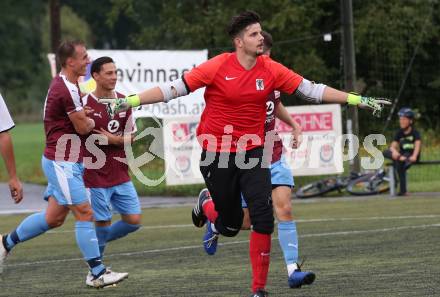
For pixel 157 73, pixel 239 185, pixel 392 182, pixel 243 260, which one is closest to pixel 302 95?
pixel 239 185

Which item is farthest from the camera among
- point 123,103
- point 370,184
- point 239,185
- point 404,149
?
point 370,184

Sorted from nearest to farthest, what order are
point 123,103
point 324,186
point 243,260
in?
point 123,103 < point 243,260 < point 324,186

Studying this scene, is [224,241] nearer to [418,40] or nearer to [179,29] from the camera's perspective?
[418,40]

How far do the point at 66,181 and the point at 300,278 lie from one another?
225 cm

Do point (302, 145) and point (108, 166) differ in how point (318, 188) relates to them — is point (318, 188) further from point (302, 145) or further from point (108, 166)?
point (108, 166)

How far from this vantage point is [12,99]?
87875mm

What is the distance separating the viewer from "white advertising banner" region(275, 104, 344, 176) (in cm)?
2256

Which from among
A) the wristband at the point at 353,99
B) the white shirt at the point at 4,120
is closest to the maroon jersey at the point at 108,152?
the white shirt at the point at 4,120

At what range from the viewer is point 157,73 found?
22.9 metres

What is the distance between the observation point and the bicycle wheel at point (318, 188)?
22.4 meters

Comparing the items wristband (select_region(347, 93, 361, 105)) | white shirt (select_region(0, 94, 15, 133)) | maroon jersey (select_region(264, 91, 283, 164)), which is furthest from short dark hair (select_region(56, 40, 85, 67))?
wristband (select_region(347, 93, 361, 105))

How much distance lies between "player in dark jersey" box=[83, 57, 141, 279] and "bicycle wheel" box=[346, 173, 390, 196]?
453 inches

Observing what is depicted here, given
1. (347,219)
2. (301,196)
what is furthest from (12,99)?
(347,219)

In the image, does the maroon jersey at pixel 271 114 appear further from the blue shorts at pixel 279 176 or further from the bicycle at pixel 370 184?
the bicycle at pixel 370 184
